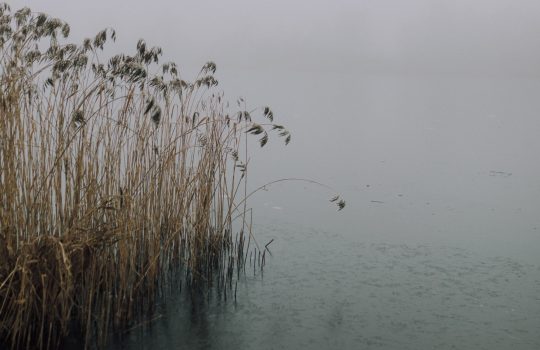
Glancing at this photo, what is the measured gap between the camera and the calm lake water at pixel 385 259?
9.44 ft

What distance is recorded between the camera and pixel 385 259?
156 inches

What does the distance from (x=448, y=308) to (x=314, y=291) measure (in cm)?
71

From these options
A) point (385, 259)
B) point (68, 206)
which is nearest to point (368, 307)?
point (385, 259)

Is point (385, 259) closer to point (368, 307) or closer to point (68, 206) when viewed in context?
point (368, 307)

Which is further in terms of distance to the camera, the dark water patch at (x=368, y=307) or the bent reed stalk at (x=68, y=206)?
the dark water patch at (x=368, y=307)

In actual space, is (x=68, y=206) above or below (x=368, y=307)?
above

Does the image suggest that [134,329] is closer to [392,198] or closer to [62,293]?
[62,293]

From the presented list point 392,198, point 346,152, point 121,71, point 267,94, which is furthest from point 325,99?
point 121,71

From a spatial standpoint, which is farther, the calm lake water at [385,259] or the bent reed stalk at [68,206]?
the calm lake water at [385,259]

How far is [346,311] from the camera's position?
3.11 m

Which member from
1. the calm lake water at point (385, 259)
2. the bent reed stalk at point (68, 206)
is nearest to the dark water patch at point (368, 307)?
the calm lake water at point (385, 259)

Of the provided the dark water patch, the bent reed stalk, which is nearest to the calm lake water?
the dark water patch

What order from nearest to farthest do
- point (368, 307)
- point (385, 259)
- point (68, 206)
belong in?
1. point (68, 206)
2. point (368, 307)
3. point (385, 259)

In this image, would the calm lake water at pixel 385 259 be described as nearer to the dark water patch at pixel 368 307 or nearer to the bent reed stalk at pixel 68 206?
the dark water patch at pixel 368 307
